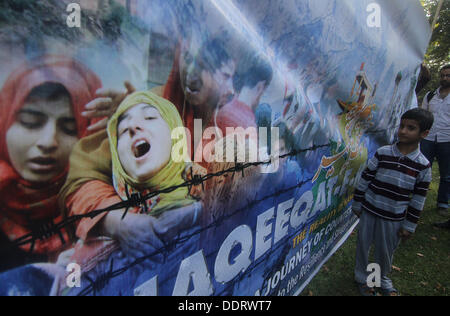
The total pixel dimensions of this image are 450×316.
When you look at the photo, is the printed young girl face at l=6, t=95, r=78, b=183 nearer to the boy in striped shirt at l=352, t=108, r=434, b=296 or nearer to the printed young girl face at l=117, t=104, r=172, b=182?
the printed young girl face at l=117, t=104, r=172, b=182

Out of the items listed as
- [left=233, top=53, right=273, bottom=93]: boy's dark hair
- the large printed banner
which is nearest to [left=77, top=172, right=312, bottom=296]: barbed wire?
the large printed banner

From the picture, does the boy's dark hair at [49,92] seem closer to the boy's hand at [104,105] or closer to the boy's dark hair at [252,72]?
the boy's hand at [104,105]

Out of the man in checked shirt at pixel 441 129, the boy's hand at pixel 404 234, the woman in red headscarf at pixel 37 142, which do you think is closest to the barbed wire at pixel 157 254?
the woman in red headscarf at pixel 37 142

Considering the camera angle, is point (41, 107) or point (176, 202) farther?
point (176, 202)

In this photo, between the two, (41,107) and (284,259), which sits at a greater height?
(41,107)

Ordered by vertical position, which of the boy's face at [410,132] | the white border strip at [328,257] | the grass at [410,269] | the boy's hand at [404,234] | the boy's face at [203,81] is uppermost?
the boy's face at [203,81]

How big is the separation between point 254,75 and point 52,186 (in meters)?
0.84

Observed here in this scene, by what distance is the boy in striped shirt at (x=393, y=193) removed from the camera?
1805 millimetres

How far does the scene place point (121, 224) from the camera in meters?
0.80

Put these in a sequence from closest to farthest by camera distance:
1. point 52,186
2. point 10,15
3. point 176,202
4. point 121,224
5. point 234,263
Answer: point 10,15
point 52,186
point 121,224
point 176,202
point 234,263

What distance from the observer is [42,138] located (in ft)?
2.00
